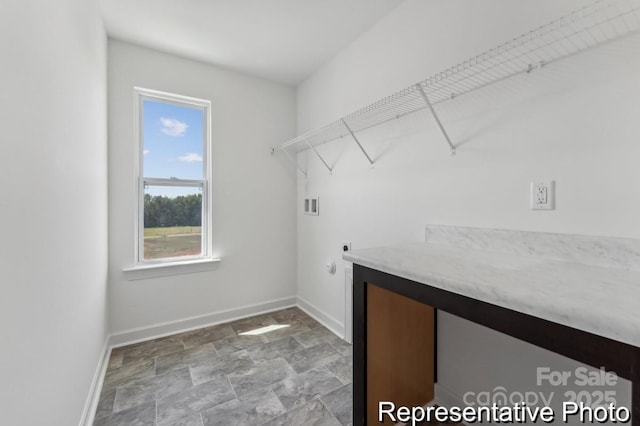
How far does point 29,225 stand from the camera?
86 cm

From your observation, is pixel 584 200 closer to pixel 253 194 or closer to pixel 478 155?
pixel 478 155

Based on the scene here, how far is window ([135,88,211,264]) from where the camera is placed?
8.02ft

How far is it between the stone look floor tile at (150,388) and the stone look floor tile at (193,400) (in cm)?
7

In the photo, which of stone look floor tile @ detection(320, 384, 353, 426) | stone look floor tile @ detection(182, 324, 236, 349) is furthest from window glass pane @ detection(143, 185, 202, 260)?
stone look floor tile @ detection(320, 384, 353, 426)

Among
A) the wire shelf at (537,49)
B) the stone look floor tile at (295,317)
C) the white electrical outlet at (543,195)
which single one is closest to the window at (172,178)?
the stone look floor tile at (295,317)

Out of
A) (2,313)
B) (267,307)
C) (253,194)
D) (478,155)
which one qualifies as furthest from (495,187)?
(267,307)

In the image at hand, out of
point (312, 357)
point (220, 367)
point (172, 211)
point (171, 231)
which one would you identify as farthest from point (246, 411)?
point (172, 211)

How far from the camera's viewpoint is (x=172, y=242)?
2.59 metres

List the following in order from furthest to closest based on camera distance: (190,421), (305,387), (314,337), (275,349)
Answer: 1. (314,337)
2. (275,349)
3. (305,387)
4. (190,421)

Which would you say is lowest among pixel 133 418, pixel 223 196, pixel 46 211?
pixel 133 418

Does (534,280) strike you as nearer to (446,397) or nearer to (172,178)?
(446,397)

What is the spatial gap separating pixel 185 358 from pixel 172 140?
1.84 meters

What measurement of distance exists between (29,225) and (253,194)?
2.07 metres

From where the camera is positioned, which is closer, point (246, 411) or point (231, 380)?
point (246, 411)
